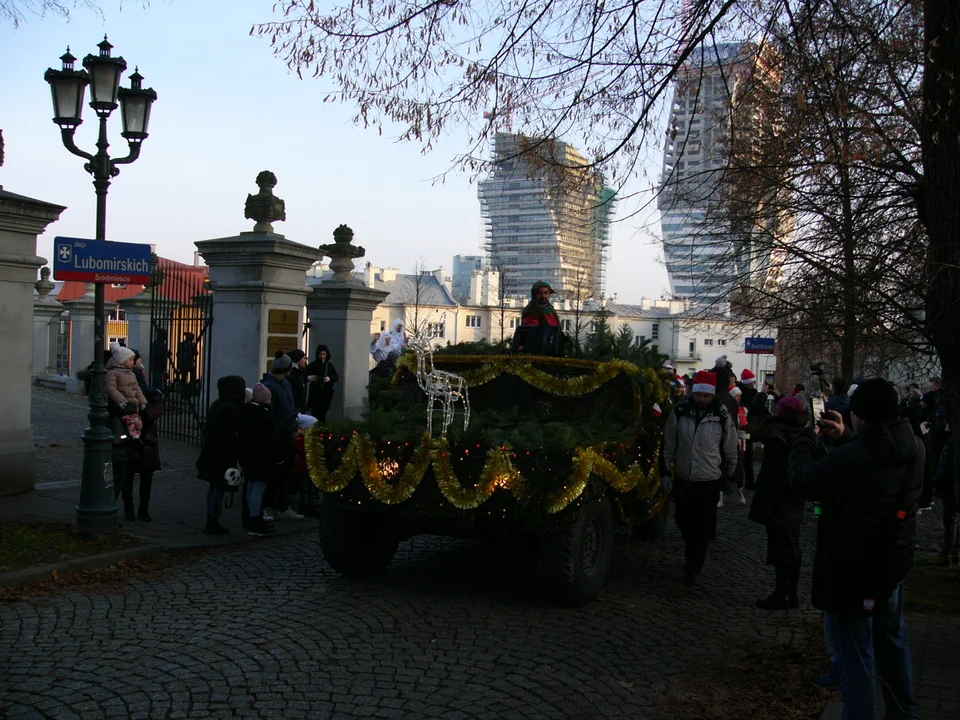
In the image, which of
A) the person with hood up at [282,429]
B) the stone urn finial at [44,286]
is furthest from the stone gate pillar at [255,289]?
the stone urn finial at [44,286]

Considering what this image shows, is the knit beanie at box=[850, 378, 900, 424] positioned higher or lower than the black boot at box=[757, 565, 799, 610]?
higher

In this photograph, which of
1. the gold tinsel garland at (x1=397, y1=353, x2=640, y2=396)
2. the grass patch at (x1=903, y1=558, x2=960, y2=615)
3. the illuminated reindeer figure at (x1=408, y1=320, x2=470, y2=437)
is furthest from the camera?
the gold tinsel garland at (x1=397, y1=353, x2=640, y2=396)

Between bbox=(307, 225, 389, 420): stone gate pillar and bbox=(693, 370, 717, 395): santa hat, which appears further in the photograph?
bbox=(307, 225, 389, 420): stone gate pillar

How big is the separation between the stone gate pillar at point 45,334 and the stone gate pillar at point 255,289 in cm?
1380

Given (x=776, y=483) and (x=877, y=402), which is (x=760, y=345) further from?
(x=877, y=402)

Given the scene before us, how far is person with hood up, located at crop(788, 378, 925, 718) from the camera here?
423cm

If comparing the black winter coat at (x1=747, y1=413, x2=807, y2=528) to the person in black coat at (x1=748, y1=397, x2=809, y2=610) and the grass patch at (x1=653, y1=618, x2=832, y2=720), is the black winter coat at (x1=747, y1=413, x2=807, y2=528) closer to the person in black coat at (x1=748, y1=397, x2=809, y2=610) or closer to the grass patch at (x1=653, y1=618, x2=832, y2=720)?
the person in black coat at (x1=748, y1=397, x2=809, y2=610)

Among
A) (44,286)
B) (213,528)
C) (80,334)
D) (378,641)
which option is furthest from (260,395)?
(44,286)

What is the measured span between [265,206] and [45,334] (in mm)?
15675

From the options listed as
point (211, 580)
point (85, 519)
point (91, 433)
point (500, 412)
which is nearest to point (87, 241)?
point (91, 433)

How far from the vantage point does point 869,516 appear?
4250 millimetres

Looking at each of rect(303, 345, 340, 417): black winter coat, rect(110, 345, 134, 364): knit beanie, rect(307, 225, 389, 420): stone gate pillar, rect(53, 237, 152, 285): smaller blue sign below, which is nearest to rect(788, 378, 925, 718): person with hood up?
rect(53, 237, 152, 285): smaller blue sign below

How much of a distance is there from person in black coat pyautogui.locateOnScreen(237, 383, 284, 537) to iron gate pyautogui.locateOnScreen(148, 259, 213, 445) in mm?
5624

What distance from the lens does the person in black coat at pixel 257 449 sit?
912 cm
